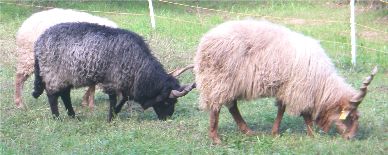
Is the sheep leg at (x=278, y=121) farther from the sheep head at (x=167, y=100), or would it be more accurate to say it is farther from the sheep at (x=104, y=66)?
the sheep head at (x=167, y=100)

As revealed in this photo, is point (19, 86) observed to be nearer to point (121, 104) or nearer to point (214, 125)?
point (121, 104)

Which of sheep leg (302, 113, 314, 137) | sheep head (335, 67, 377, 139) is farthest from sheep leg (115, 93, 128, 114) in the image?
sheep head (335, 67, 377, 139)

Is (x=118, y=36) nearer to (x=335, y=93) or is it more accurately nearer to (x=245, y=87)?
(x=245, y=87)

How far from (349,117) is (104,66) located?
3.16 m

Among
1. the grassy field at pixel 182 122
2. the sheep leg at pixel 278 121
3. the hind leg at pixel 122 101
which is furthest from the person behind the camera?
the hind leg at pixel 122 101

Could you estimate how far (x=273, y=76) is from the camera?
24.5 feet

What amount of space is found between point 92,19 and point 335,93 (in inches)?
168

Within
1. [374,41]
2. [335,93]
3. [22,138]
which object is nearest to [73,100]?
[22,138]

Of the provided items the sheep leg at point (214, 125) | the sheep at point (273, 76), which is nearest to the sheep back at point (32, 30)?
the sheep at point (273, 76)

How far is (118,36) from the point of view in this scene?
8.83 m

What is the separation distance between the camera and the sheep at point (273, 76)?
748 cm

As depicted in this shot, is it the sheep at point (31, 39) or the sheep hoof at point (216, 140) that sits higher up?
the sheep at point (31, 39)

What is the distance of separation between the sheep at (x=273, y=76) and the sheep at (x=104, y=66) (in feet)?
4.22

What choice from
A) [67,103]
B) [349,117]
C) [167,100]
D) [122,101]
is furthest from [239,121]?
[67,103]
